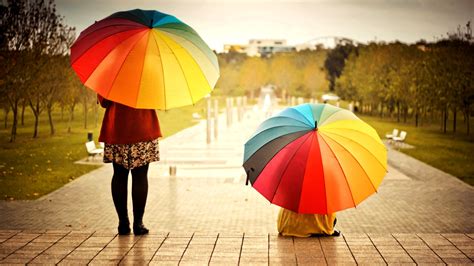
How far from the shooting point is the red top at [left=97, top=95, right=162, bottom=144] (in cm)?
620

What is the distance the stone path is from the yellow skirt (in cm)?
25

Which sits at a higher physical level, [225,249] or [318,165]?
[318,165]

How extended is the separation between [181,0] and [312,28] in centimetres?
2525

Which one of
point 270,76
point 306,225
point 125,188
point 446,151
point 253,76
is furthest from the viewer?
point 253,76

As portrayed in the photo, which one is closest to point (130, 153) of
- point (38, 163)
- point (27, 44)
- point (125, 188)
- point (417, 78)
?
point (125, 188)

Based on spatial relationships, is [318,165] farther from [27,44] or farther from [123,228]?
[27,44]

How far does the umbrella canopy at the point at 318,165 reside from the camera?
20.1 feet

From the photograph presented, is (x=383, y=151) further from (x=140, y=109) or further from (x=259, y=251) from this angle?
(x=140, y=109)

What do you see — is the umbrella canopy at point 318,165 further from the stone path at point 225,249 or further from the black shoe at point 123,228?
the black shoe at point 123,228

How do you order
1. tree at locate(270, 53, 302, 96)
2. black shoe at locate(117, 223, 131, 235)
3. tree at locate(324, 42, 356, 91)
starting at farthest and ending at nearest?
tree at locate(270, 53, 302, 96), tree at locate(324, 42, 356, 91), black shoe at locate(117, 223, 131, 235)

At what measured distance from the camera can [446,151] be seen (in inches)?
930

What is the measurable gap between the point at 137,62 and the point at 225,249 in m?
2.05

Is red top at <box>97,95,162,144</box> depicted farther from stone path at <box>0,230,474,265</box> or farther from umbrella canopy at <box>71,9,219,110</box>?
stone path at <box>0,230,474,265</box>

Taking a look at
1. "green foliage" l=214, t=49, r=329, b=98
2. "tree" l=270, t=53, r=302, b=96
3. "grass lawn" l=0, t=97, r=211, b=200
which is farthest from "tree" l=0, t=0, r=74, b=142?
"tree" l=270, t=53, r=302, b=96
